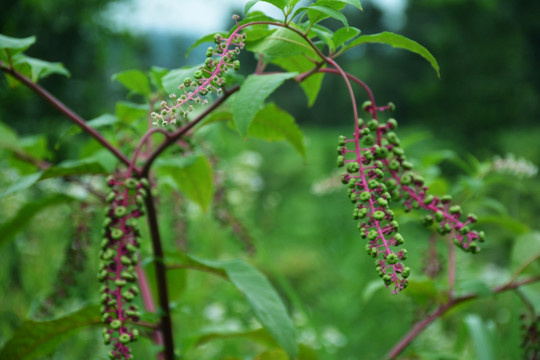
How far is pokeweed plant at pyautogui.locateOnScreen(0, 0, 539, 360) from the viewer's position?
0.60 metres

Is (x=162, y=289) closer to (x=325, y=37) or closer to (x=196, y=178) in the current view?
(x=196, y=178)

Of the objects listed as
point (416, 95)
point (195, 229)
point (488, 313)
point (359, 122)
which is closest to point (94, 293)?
point (195, 229)

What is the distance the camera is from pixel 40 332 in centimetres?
91

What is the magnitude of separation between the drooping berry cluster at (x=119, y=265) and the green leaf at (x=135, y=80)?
34cm

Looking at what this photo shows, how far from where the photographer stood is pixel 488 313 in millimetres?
3789

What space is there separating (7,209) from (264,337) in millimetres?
1993

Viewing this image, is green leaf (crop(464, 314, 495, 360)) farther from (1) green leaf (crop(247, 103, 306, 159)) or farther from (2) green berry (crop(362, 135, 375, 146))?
(2) green berry (crop(362, 135, 375, 146))

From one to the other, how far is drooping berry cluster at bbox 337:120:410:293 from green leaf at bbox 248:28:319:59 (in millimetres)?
146

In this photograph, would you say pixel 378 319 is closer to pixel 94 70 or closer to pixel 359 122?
pixel 359 122

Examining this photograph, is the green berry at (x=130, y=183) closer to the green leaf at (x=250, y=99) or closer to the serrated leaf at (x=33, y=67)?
the green leaf at (x=250, y=99)

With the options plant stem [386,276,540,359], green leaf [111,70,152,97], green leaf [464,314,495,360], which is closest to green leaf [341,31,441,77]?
green leaf [111,70,152,97]

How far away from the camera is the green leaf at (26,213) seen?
3.56ft

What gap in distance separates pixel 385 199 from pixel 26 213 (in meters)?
0.88

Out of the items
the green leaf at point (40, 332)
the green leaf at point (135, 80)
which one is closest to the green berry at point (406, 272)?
the green leaf at point (40, 332)
